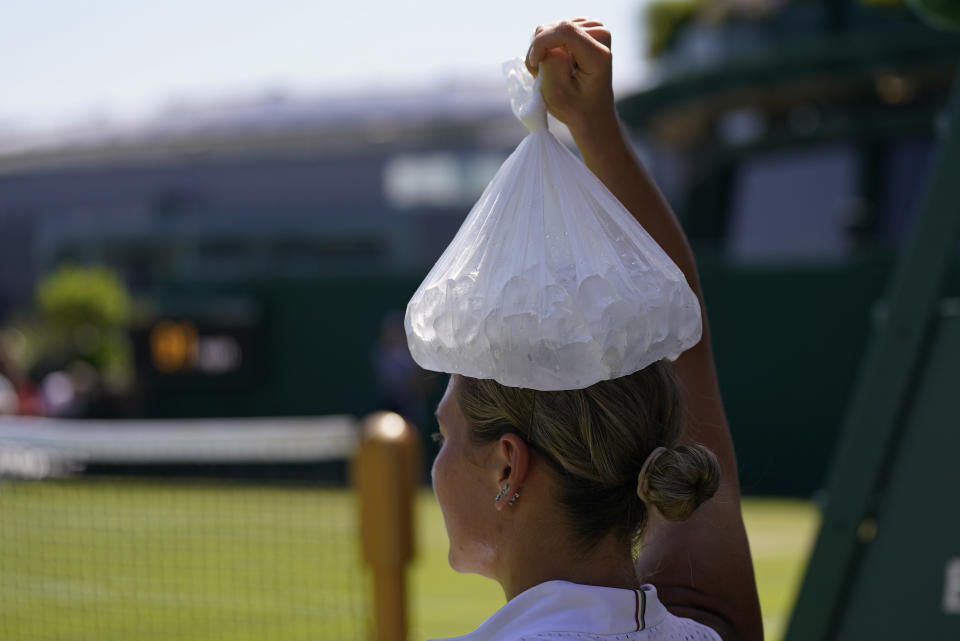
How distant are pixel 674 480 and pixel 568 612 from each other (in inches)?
7.0

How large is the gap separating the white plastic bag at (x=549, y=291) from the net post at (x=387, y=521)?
100 inches

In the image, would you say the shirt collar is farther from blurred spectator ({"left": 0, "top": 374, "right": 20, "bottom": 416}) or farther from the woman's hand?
blurred spectator ({"left": 0, "top": 374, "right": 20, "bottom": 416})

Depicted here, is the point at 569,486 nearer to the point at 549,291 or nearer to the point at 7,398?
the point at 549,291

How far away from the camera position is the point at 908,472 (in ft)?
7.33

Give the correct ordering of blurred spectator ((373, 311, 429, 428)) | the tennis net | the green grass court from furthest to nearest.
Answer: blurred spectator ((373, 311, 429, 428))
the green grass court
the tennis net

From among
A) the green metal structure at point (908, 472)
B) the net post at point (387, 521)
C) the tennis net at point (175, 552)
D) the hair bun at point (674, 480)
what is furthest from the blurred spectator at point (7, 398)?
the hair bun at point (674, 480)

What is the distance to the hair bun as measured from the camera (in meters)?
1.39

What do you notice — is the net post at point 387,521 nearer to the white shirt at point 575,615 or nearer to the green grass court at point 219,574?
the green grass court at point 219,574

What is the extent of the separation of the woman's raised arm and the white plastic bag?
0.16 meters

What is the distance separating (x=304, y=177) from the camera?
1476 inches

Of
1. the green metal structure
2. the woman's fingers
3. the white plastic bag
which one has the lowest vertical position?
the green metal structure

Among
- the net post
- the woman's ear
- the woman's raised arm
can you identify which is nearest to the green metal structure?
the woman's raised arm

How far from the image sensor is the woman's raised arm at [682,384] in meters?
1.62

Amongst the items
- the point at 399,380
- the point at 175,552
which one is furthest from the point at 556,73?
the point at 399,380
